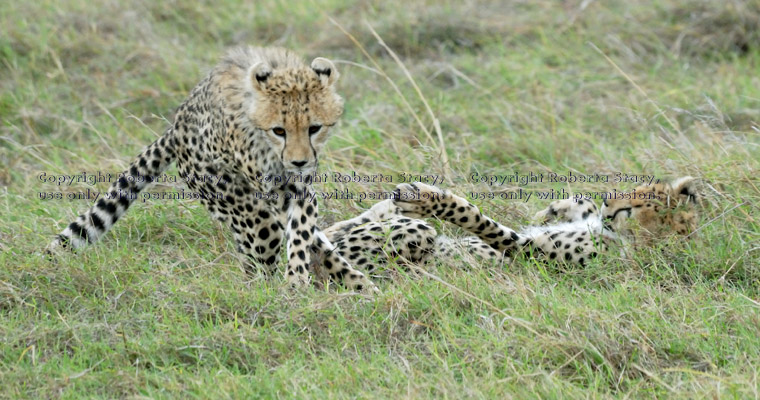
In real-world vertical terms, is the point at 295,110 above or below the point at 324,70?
below

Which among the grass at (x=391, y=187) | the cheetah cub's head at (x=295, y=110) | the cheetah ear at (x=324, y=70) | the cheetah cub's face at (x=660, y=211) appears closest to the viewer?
the grass at (x=391, y=187)

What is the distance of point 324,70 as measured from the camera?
4020mm

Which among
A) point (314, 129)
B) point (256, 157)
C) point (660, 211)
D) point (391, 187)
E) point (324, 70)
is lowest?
point (391, 187)

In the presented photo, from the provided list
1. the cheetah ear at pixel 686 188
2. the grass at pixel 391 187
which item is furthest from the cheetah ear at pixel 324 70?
the cheetah ear at pixel 686 188

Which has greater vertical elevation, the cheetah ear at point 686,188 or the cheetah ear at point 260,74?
the cheetah ear at point 260,74

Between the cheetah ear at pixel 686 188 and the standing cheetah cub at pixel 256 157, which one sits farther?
the cheetah ear at pixel 686 188

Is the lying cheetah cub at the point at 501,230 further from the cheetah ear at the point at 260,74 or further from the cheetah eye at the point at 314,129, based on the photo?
the cheetah ear at the point at 260,74

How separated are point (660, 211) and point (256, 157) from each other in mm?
1624

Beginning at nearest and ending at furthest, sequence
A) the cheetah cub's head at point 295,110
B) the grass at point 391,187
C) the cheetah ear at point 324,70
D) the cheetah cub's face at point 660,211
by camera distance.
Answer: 1. the grass at point 391,187
2. the cheetah cub's head at point 295,110
3. the cheetah ear at point 324,70
4. the cheetah cub's face at point 660,211

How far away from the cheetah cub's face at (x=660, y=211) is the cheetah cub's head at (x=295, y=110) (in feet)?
4.18

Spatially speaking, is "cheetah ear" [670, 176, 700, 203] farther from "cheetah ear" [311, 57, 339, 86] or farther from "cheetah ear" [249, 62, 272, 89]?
"cheetah ear" [249, 62, 272, 89]

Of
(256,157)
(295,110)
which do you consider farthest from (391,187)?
(295,110)

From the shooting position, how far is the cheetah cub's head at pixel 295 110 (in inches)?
153

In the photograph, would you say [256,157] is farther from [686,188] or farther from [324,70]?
[686,188]
